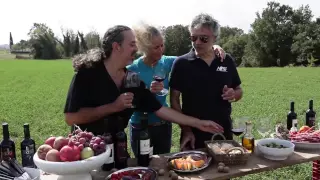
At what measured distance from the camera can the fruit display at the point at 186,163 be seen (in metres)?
2.71

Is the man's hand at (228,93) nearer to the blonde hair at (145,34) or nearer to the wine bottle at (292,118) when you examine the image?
the wine bottle at (292,118)

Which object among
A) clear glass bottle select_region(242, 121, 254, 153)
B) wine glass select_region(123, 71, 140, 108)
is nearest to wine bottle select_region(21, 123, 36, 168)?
wine glass select_region(123, 71, 140, 108)

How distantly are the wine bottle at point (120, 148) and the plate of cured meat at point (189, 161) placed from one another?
37cm

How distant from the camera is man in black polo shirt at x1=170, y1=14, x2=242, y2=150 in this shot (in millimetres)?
3730

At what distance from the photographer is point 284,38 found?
53.5 meters

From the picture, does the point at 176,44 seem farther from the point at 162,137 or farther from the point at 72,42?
the point at 162,137

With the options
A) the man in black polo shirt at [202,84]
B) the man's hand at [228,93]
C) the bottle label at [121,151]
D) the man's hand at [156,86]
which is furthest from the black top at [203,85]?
the bottle label at [121,151]

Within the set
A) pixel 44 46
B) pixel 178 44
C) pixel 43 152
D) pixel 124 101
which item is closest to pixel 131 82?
pixel 124 101

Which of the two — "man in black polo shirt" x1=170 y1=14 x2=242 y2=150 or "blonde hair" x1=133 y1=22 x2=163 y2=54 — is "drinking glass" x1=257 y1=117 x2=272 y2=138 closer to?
"man in black polo shirt" x1=170 y1=14 x2=242 y2=150

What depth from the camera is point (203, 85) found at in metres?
3.77

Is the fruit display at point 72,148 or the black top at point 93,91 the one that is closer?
the fruit display at point 72,148

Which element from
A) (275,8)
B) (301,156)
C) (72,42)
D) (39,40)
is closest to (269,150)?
(301,156)

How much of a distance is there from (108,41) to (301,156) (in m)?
2.04

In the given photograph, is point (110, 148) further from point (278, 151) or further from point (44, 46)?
point (44, 46)
